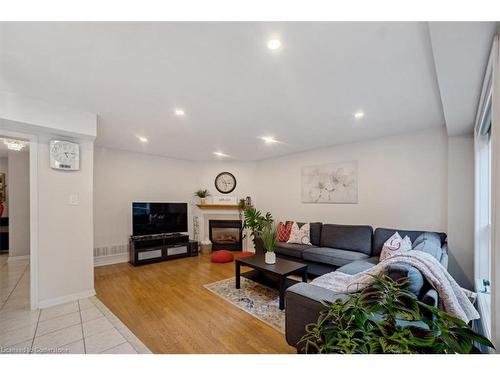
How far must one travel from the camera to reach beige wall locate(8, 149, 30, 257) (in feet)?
15.3

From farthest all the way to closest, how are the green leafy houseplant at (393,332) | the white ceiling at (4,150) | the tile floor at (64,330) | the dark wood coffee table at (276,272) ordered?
1. the white ceiling at (4,150)
2. the dark wood coffee table at (276,272)
3. the tile floor at (64,330)
4. the green leafy houseplant at (393,332)

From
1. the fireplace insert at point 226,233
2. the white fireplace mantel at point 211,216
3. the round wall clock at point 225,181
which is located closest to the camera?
the fireplace insert at point 226,233

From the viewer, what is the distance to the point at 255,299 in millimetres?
2795

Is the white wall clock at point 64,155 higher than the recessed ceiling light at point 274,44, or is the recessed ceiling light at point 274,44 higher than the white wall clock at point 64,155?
the recessed ceiling light at point 274,44

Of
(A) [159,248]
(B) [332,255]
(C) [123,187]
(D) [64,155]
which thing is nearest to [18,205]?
(C) [123,187]

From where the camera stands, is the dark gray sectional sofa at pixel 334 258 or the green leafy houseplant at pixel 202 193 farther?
the green leafy houseplant at pixel 202 193

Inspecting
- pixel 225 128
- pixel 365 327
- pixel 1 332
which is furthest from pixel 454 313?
pixel 1 332

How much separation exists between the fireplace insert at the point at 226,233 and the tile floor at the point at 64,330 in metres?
3.00

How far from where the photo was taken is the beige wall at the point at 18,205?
466cm

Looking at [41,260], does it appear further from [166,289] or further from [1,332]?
[166,289]

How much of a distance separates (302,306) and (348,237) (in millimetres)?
2405

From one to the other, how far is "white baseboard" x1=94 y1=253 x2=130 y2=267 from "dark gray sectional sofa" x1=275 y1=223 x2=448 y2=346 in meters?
3.11

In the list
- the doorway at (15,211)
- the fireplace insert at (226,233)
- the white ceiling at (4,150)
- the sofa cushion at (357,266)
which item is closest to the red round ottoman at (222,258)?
the fireplace insert at (226,233)

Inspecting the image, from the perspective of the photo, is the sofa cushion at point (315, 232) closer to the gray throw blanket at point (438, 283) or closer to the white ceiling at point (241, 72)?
the white ceiling at point (241, 72)
